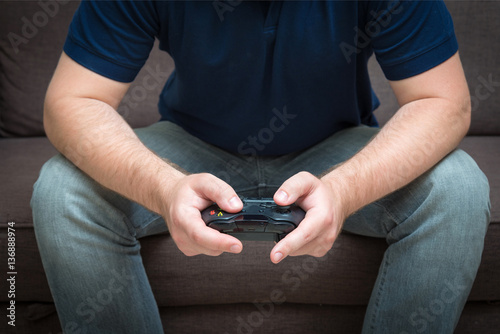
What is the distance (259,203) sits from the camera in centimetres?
68

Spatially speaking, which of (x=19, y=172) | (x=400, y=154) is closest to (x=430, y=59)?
(x=400, y=154)

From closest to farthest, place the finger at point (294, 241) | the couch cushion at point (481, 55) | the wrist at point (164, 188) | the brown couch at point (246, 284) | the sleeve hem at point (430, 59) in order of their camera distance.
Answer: the finger at point (294, 241)
the wrist at point (164, 188)
the sleeve hem at point (430, 59)
the brown couch at point (246, 284)
the couch cushion at point (481, 55)

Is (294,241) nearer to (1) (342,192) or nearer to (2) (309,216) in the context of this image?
(2) (309,216)

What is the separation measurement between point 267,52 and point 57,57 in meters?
0.76

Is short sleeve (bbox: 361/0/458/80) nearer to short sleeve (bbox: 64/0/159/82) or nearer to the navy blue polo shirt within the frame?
the navy blue polo shirt

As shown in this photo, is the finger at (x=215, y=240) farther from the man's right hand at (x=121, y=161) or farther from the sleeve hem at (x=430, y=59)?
the sleeve hem at (x=430, y=59)

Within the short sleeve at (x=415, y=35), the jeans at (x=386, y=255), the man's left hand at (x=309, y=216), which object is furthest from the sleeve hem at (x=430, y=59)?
the man's left hand at (x=309, y=216)

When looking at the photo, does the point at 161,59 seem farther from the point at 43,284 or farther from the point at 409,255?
the point at 409,255

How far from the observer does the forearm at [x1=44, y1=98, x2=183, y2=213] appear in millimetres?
758

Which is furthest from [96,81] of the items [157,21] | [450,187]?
[450,187]

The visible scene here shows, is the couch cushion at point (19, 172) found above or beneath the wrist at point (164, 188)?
beneath

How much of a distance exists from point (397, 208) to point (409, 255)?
0.08 meters

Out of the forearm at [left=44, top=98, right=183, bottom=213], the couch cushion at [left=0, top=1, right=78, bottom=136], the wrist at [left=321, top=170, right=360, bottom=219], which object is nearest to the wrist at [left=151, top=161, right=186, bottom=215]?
the forearm at [left=44, top=98, right=183, bottom=213]

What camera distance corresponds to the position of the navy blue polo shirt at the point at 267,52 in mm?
846
